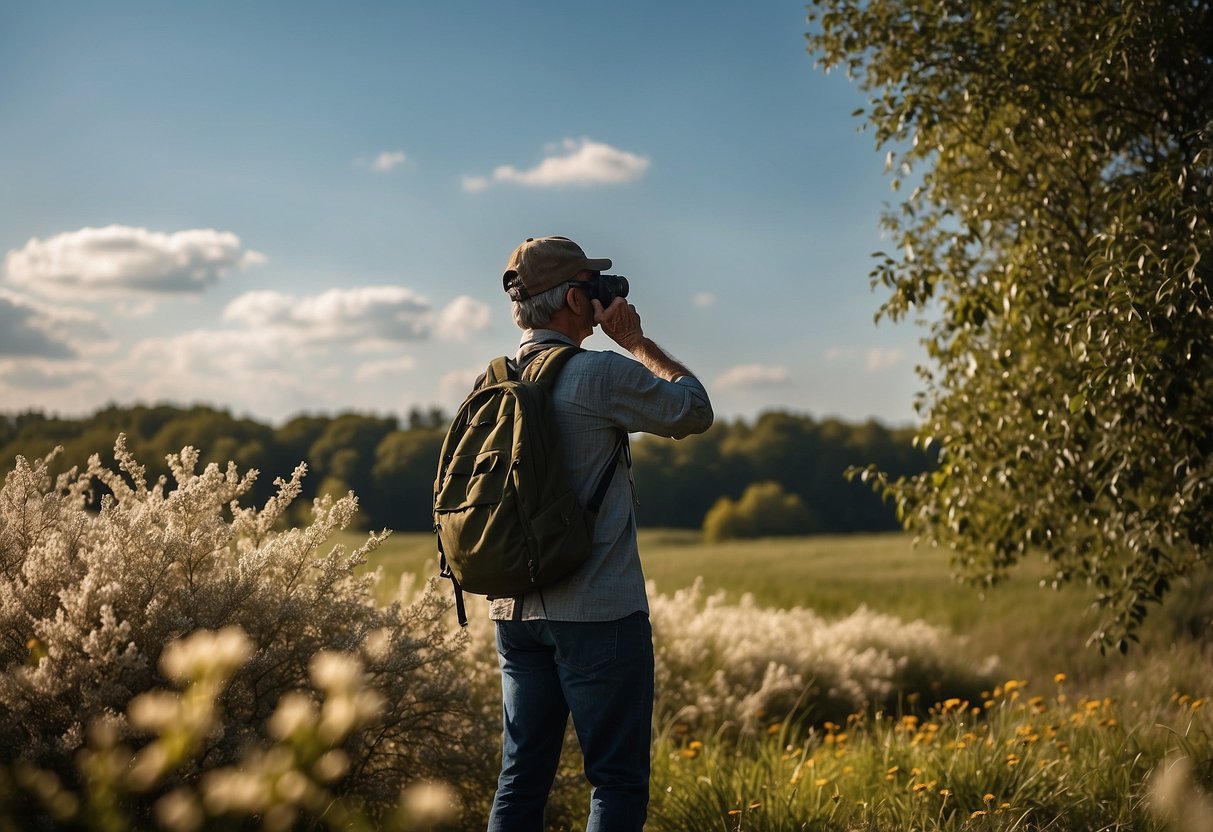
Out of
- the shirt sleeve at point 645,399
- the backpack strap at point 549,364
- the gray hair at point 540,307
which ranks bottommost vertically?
the shirt sleeve at point 645,399

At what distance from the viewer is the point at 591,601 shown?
Result: 10.6 ft

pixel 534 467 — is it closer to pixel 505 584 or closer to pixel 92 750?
pixel 505 584

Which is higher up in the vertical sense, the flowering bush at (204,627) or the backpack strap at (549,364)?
Answer: the backpack strap at (549,364)

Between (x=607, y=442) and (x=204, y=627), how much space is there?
1940 millimetres

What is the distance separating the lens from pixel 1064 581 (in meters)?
6.67

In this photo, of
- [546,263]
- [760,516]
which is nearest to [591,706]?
[546,263]

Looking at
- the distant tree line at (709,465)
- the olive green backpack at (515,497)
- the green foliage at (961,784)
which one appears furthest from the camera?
the distant tree line at (709,465)

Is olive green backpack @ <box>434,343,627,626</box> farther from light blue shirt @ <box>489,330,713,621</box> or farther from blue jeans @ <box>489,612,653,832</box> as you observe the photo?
blue jeans @ <box>489,612,653,832</box>

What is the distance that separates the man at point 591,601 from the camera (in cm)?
323

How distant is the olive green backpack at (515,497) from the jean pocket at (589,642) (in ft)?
0.52

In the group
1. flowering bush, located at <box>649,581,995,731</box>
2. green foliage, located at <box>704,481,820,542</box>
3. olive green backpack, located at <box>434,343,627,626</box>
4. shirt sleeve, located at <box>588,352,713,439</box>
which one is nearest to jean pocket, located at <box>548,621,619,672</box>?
olive green backpack, located at <box>434,343,627,626</box>

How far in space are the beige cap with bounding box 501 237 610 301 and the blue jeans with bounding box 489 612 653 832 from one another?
1071 millimetres

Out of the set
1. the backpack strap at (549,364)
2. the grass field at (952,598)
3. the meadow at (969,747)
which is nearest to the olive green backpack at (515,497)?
the backpack strap at (549,364)

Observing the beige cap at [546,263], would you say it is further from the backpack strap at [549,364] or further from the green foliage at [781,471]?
the green foliage at [781,471]
